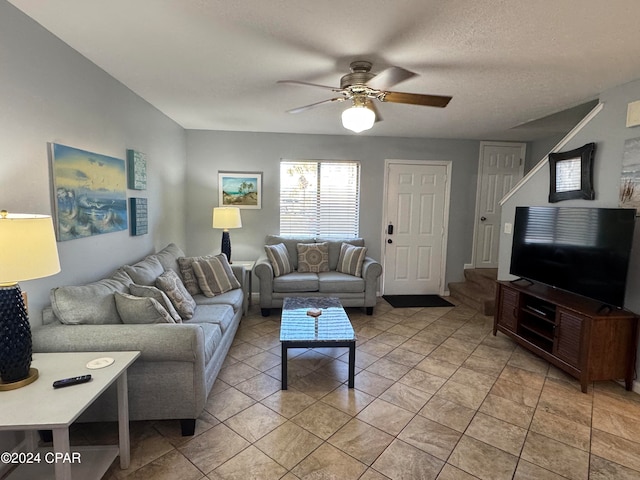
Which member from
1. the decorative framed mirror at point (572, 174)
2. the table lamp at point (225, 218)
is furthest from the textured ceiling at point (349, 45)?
the table lamp at point (225, 218)

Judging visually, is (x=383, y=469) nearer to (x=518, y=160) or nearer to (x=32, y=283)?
(x=32, y=283)

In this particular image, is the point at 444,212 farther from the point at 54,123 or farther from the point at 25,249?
the point at 25,249

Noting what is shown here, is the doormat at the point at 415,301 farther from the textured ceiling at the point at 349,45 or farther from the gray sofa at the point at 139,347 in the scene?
the gray sofa at the point at 139,347

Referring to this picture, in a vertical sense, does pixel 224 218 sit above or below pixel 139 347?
above

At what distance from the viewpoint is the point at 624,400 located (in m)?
2.52

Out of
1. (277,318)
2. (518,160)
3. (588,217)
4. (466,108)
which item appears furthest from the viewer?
(518,160)

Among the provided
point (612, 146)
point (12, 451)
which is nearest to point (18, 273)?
point (12, 451)

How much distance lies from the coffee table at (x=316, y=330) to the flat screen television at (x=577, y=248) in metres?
1.92

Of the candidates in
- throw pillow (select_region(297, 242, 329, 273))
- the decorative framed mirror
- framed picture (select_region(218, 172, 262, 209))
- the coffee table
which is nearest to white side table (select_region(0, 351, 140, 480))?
the coffee table

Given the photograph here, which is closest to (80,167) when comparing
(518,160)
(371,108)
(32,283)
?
(32,283)

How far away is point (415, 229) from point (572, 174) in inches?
89.2

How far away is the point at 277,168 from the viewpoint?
4.88 metres

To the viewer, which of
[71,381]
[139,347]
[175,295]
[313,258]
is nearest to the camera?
[71,381]

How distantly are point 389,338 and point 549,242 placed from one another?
5.86ft
